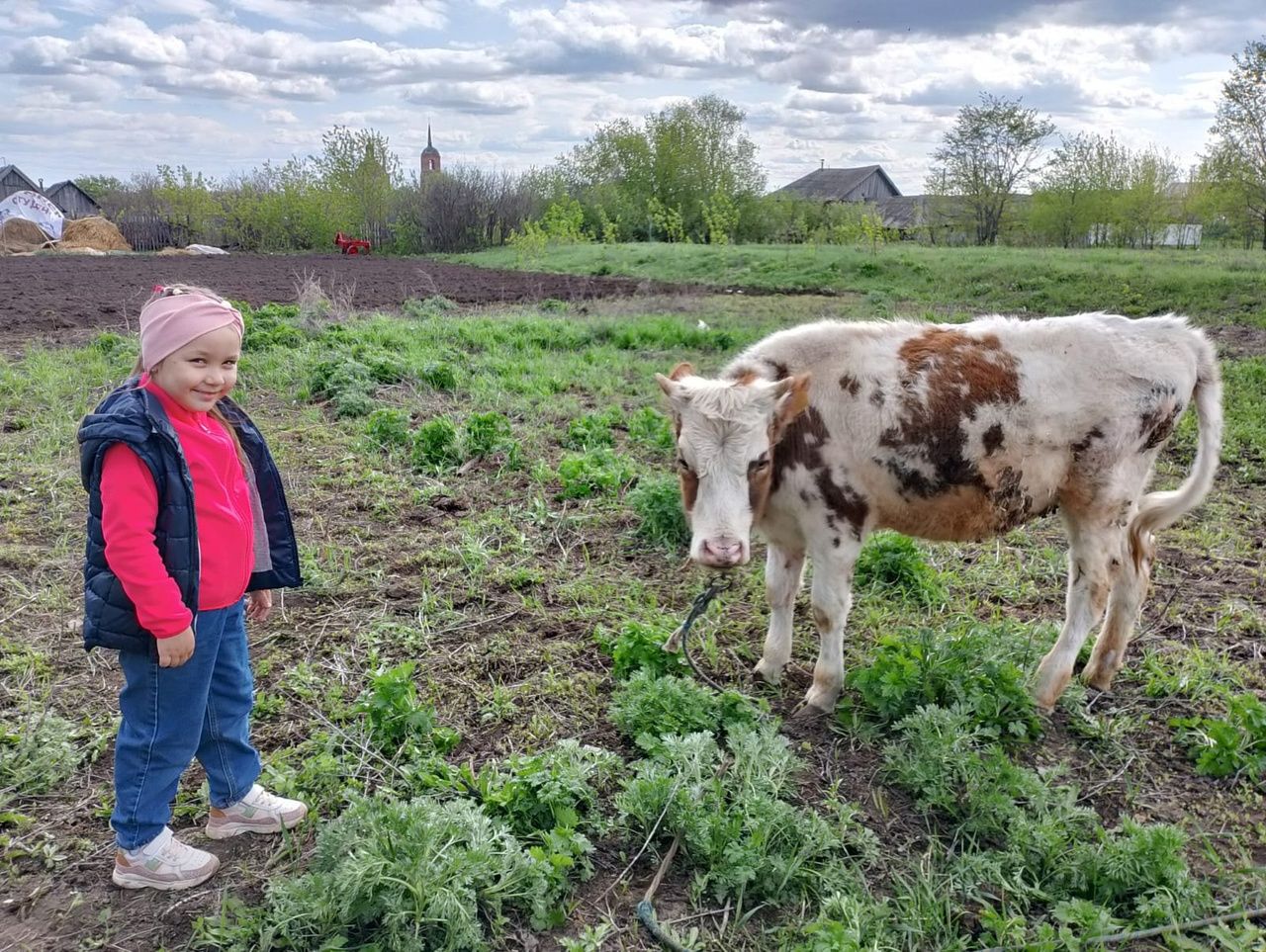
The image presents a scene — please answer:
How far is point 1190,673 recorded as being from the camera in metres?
4.83

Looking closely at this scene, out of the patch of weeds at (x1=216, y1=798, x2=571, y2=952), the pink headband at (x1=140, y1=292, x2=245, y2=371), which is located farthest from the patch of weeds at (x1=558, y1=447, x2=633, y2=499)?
the pink headband at (x1=140, y1=292, x2=245, y2=371)

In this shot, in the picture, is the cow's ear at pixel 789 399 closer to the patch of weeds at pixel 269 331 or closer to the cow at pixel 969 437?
the cow at pixel 969 437

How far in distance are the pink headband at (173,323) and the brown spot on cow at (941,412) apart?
315 centimetres

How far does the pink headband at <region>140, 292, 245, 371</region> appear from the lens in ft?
9.46

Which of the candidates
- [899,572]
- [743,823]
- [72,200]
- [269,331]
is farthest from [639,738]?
[72,200]

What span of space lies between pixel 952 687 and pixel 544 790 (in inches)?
84.4

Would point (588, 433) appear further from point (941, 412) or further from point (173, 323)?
point (173, 323)

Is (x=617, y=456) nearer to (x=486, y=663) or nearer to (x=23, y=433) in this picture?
(x=486, y=663)

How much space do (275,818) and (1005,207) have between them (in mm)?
47984

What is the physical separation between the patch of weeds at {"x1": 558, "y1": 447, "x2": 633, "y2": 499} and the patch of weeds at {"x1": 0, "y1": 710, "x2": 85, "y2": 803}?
4.09 metres

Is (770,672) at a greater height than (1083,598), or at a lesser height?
lesser

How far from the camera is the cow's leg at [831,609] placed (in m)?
4.47

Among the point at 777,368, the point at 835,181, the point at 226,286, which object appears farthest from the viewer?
the point at 835,181

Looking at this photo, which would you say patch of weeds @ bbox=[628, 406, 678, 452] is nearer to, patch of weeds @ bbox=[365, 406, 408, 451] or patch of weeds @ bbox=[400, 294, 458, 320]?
patch of weeds @ bbox=[365, 406, 408, 451]
